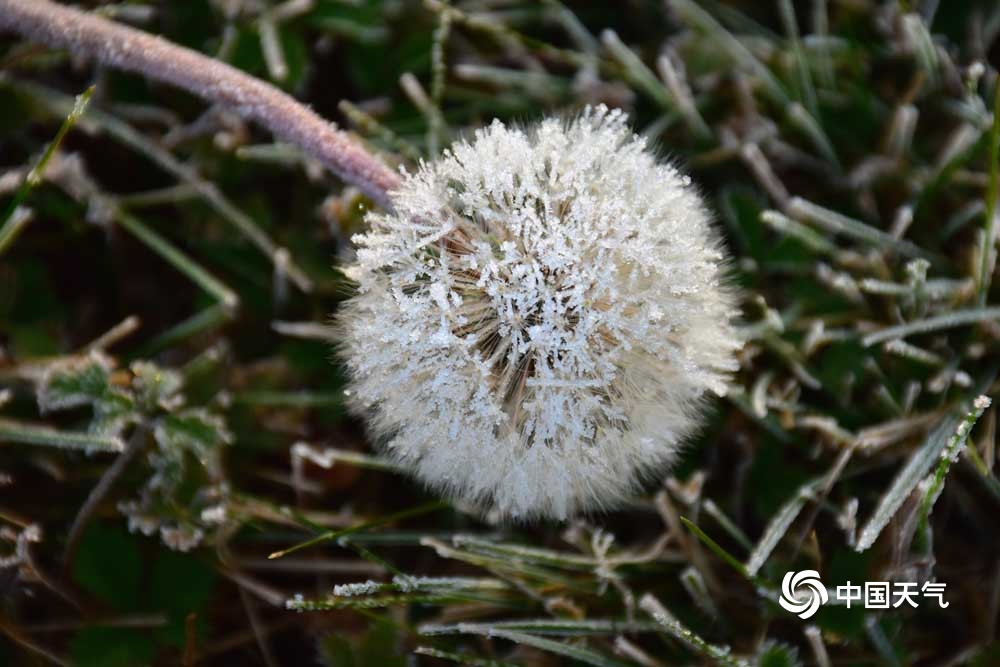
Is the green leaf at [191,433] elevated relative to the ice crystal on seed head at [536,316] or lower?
lower

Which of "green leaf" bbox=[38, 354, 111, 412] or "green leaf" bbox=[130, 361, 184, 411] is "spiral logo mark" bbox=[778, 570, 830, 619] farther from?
"green leaf" bbox=[38, 354, 111, 412]

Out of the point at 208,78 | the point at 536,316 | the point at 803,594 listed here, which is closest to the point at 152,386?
the point at 208,78

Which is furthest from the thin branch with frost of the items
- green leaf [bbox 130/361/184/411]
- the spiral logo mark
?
the spiral logo mark

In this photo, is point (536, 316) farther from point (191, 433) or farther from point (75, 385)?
point (75, 385)

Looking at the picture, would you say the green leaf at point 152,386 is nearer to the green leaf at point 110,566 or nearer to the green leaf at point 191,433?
the green leaf at point 191,433

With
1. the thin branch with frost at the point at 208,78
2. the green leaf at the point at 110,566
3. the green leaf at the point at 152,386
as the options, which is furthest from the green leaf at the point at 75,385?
the thin branch with frost at the point at 208,78

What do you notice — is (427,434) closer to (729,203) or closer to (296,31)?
(729,203)

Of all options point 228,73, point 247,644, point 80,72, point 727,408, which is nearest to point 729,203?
point 727,408
